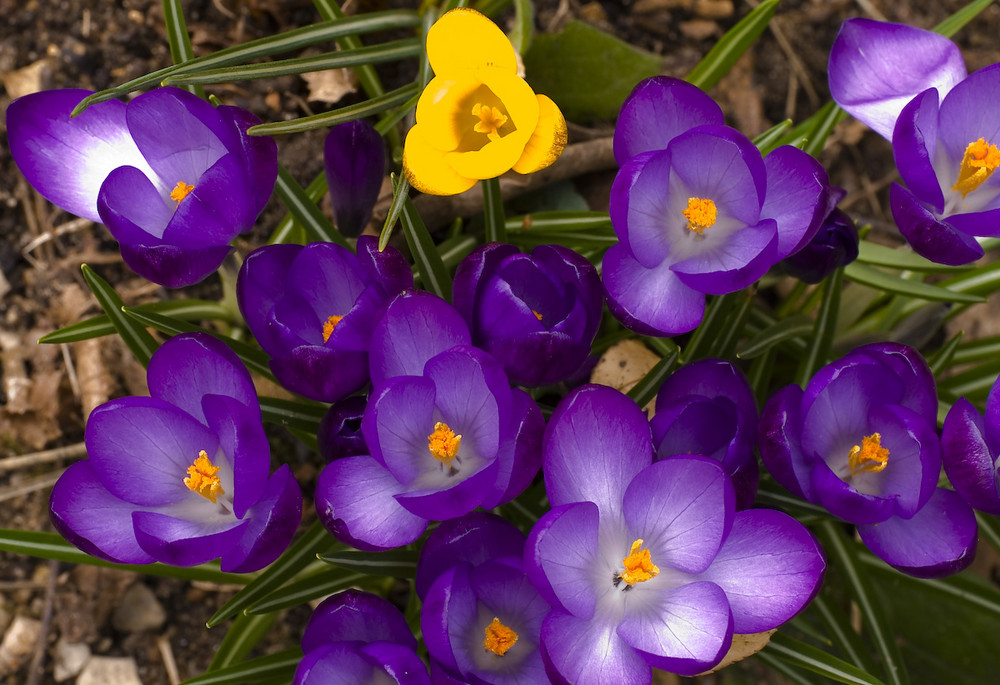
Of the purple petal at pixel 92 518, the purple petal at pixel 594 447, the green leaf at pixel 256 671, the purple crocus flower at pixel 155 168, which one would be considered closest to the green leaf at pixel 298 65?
the purple crocus flower at pixel 155 168

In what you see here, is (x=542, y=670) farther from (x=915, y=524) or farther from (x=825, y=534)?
(x=825, y=534)

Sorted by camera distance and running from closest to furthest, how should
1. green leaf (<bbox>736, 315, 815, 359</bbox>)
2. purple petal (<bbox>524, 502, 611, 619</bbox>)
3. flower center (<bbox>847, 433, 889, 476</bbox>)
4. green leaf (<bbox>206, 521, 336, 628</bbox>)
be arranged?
purple petal (<bbox>524, 502, 611, 619</bbox>) < flower center (<bbox>847, 433, 889, 476</bbox>) < green leaf (<bbox>206, 521, 336, 628</bbox>) < green leaf (<bbox>736, 315, 815, 359</bbox>)

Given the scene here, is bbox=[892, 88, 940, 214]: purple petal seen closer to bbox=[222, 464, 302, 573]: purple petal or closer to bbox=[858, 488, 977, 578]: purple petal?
bbox=[858, 488, 977, 578]: purple petal

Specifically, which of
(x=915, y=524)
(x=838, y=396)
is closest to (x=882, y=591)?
(x=915, y=524)

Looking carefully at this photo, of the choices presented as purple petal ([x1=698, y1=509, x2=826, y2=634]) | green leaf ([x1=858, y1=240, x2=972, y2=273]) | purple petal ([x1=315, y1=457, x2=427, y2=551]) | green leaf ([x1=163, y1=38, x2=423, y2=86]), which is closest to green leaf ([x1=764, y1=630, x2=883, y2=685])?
purple petal ([x1=698, y1=509, x2=826, y2=634])

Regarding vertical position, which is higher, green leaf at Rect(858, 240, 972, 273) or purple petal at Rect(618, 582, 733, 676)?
green leaf at Rect(858, 240, 972, 273)

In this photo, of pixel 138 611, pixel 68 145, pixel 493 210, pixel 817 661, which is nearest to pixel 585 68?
pixel 493 210

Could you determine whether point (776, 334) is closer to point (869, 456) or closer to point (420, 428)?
point (869, 456)
